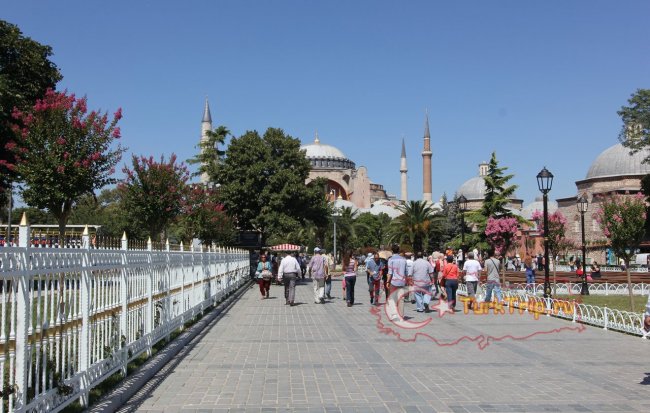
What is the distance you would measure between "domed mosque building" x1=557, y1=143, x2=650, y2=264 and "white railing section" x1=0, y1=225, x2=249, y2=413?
68.1 m

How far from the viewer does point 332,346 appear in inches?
401

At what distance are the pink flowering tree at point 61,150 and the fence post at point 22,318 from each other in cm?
1420

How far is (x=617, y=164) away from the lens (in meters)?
75.2

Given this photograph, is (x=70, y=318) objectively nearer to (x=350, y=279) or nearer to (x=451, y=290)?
→ (x=451, y=290)

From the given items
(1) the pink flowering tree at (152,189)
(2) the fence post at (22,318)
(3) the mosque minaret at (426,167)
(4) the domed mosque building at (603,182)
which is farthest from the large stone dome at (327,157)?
(2) the fence post at (22,318)

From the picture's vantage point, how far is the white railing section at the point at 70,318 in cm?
426

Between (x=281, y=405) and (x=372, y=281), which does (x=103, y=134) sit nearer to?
(x=372, y=281)

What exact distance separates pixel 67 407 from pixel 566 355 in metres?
6.74

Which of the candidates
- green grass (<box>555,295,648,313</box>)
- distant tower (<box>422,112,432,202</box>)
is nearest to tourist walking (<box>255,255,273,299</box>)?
green grass (<box>555,295,648,313</box>)

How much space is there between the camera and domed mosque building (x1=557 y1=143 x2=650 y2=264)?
71000mm

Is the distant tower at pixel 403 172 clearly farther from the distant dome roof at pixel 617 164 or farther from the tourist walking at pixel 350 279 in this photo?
the tourist walking at pixel 350 279

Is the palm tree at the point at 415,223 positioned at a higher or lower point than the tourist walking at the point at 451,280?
higher

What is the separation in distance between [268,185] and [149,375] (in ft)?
87.0

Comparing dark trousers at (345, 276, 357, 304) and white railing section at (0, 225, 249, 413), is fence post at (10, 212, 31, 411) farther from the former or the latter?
dark trousers at (345, 276, 357, 304)
